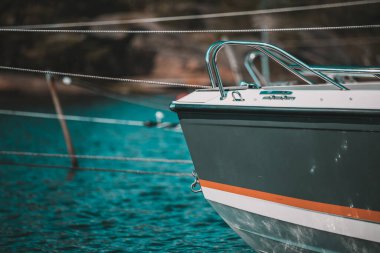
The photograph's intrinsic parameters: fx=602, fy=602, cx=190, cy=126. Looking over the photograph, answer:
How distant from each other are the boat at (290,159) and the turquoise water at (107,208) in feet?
5.35

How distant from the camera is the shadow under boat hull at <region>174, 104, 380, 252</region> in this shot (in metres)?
4.18

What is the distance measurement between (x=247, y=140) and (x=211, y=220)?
3267mm

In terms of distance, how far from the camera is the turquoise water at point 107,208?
6882 millimetres

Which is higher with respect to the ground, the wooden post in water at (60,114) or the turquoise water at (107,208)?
the wooden post in water at (60,114)

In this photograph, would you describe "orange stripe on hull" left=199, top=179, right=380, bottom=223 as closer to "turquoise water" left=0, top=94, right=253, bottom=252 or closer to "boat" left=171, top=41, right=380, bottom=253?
"boat" left=171, top=41, right=380, bottom=253

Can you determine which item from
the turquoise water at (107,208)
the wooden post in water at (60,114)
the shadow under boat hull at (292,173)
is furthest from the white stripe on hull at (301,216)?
the wooden post in water at (60,114)

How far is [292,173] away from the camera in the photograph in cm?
454

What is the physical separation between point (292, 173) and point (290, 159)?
0.36 ft

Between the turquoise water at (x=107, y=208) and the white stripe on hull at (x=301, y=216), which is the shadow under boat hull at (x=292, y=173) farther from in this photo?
the turquoise water at (x=107, y=208)

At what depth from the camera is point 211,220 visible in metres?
7.76

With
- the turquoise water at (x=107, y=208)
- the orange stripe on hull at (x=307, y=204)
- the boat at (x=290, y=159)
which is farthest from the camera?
the turquoise water at (x=107, y=208)

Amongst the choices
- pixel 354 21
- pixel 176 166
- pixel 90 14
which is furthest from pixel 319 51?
pixel 176 166

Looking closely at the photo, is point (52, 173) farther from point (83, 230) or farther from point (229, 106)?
point (229, 106)

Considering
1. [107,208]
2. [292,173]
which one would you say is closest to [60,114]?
[107,208]
